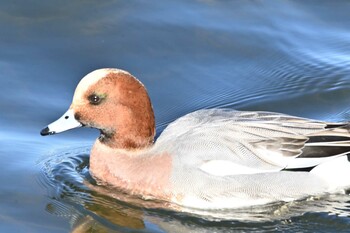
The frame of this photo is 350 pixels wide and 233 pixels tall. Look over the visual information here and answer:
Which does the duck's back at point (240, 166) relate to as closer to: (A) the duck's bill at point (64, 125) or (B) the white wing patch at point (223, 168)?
(B) the white wing patch at point (223, 168)

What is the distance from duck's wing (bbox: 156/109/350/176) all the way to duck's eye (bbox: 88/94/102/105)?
0.59 metres

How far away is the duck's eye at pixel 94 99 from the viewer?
6738 millimetres

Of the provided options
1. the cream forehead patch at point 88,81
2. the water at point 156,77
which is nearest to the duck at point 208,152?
the cream forehead patch at point 88,81

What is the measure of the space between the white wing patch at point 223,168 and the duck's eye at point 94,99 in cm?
→ 94

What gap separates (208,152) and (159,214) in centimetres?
59

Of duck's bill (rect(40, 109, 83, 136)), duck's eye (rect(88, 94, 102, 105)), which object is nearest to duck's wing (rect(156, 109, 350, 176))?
duck's eye (rect(88, 94, 102, 105))

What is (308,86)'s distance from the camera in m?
8.83

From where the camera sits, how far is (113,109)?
22.3ft

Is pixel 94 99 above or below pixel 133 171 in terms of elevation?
above

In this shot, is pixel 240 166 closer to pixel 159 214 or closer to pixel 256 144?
pixel 256 144

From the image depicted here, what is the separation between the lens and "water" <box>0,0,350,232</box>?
6.58 m

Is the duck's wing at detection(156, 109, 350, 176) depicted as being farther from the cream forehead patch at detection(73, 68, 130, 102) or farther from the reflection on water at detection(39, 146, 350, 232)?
the cream forehead patch at detection(73, 68, 130, 102)

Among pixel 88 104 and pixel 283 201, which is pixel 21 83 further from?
pixel 283 201

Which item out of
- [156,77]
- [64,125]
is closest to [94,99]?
[64,125]
